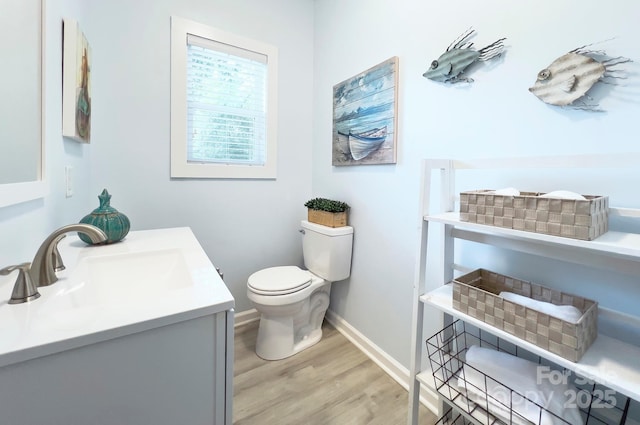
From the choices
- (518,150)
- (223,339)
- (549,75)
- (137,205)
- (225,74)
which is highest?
(225,74)

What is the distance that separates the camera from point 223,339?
2.19 ft

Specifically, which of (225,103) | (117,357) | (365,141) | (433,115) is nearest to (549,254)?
(433,115)

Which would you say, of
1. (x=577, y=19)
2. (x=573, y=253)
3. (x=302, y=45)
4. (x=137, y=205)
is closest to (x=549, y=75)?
(x=577, y=19)

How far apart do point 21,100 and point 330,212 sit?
1.44 m

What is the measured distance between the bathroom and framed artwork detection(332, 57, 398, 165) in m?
0.06

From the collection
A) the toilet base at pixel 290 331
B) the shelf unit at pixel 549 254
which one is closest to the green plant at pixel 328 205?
the toilet base at pixel 290 331

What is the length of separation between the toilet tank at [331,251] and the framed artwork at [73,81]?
1331 mm

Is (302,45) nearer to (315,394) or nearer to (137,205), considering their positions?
(137,205)

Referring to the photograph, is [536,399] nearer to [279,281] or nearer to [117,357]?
[117,357]

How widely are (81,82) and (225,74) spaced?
895 millimetres

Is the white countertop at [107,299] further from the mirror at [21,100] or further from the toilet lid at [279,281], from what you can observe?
the toilet lid at [279,281]

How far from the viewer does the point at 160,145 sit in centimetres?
173

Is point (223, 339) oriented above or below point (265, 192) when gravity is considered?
below

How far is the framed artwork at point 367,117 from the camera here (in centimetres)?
152
